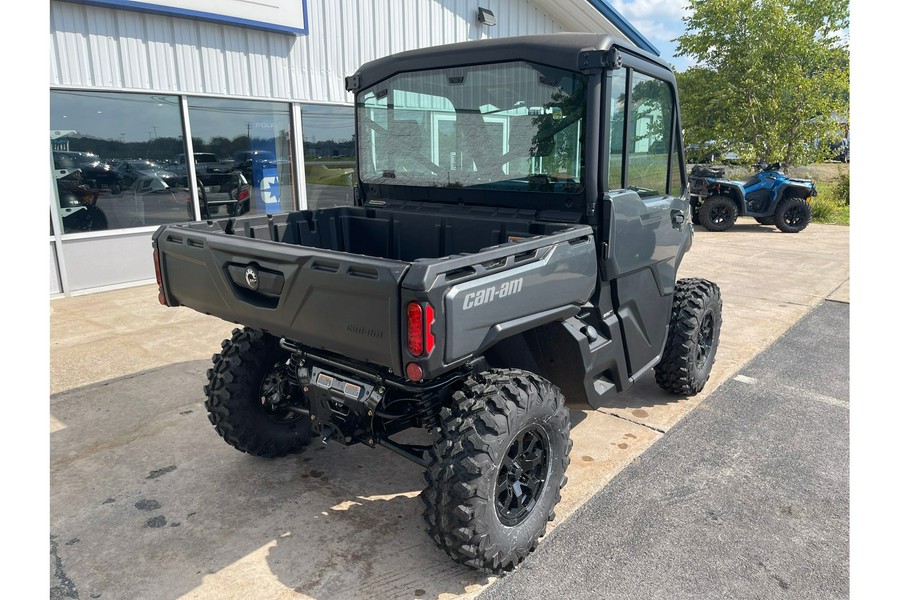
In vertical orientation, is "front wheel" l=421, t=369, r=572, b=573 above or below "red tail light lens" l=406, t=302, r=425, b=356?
below

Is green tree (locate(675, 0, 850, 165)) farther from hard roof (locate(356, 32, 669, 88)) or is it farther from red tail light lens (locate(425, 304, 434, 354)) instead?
red tail light lens (locate(425, 304, 434, 354))

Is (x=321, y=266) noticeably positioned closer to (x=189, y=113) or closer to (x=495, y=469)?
(x=495, y=469)

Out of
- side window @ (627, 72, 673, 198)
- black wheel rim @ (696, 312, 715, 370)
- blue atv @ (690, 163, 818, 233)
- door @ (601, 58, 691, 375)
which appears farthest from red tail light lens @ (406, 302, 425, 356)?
blue atv @ (690, 163, 818, 233)

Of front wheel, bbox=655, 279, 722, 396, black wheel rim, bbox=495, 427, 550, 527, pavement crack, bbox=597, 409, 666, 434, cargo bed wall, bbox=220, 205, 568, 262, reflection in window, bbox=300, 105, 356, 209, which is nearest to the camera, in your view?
black wheel rim, bbox=495, 427, 550, 527

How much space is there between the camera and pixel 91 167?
7484 millimetres

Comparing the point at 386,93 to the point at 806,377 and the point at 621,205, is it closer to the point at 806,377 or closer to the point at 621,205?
the point at 621,205

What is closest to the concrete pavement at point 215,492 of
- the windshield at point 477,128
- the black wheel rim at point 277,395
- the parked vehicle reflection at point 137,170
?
the black wheel rim at point 277,395

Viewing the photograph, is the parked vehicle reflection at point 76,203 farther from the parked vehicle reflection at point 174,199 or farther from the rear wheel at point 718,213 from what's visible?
the rear wheel at point 718,213

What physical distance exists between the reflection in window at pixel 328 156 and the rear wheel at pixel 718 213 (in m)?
8.01

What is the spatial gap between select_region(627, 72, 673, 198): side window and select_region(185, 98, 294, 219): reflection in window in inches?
249

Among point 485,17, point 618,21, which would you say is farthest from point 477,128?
point 618,21

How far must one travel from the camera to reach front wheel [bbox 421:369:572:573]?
8.41 feet

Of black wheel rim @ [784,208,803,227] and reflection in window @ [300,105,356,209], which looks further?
black wheel rim @ [784,208,803,227]

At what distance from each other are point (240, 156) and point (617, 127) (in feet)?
22.2
